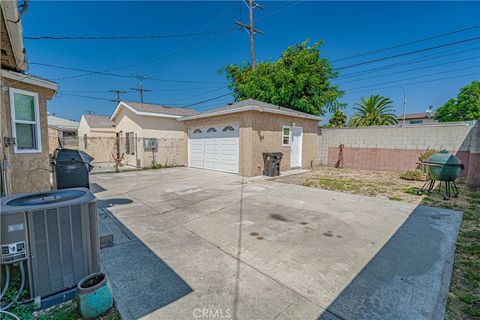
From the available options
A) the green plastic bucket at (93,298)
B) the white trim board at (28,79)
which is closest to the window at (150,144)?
the white trim board at (28,79)

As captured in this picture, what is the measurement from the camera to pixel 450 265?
295 centimetres

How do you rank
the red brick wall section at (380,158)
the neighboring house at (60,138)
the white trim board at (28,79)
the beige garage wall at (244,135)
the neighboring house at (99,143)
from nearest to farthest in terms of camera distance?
1. the white trim board at (28,79)
2. the beige garage wall at (244,135)
3. the red brick wall section at (380,158)
4. the neighboring house at (60,138)
5. the neighboring house at (99,143)

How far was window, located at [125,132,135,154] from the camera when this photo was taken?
14.4 m

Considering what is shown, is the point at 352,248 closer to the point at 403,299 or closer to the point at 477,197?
the point at 403,299

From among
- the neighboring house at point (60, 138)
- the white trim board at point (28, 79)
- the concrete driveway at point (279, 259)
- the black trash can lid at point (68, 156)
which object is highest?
the white trim board at point (28, 79)

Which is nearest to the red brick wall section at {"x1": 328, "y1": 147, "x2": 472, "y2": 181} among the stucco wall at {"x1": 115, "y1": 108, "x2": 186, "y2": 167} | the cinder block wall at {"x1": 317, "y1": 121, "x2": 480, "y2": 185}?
the cinder block wall at {"x1": 317, "y1": 121, "x2": 480, "y2": 185}

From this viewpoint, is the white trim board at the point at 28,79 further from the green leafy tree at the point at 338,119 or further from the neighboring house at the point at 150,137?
the green leafy tree at the point at 338,119

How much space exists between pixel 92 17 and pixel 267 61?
12.4 m

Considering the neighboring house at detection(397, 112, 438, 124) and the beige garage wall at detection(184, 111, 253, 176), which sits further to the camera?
the neighboring house at detection(397, 112, 438, 124)

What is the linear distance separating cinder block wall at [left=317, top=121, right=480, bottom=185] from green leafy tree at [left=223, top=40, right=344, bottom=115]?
325 cm

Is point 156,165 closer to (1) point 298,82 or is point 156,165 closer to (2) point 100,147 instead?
(2) point 100,147

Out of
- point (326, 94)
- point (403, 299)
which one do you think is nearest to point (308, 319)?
point (403, 299)

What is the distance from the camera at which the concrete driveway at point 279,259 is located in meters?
2.16

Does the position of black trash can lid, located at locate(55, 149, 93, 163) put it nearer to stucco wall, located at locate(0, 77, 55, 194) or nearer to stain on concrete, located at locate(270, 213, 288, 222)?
stucco wall, located at locate(0, 77, 55, 194)
